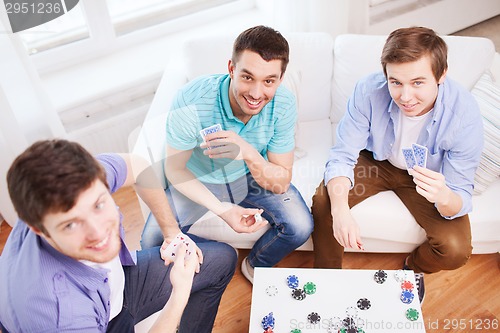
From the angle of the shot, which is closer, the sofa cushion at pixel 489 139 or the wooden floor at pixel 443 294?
the sofa cushion at pixel 489 139

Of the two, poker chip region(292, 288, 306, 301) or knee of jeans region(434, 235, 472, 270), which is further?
knee of jeans region(434, 235, 472, 270)

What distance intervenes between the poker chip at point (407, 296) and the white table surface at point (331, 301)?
A: 0.04 ft

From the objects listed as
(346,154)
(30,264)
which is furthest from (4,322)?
(346,154)

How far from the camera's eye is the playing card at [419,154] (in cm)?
167

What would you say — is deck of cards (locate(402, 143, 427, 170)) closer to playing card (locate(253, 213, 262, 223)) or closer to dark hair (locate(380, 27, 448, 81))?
dark hair (locate(380, 27, 448, 81))

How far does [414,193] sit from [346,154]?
1.04 ft

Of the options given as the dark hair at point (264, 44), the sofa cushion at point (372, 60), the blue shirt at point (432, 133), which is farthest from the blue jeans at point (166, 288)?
the sofa cushion at point (372, 60)

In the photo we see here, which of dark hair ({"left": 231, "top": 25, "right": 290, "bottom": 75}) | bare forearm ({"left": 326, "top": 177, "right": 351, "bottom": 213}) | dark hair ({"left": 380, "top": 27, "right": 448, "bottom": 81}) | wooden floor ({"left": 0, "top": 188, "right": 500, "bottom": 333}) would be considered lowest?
wooden floor ({"left": 0, "top": 188, "right": 500, "bottom": 333})

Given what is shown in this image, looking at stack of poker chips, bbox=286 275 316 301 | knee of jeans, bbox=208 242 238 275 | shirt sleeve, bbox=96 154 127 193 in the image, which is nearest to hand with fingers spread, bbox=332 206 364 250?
stack of poker chips, bbox=286 275 316 301

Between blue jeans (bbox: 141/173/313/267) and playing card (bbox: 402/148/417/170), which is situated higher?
playing card (bbox: 402/148/417/170)

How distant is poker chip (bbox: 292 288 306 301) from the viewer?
1643mm

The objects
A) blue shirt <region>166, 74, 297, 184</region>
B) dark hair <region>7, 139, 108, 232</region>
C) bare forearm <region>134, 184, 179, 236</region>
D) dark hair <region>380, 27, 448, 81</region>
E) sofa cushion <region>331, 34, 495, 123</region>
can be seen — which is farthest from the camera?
sofa cushion <region>331, 34, 495, 123</region>

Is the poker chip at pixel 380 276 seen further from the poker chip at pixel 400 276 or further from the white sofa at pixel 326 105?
the white sofa at pixel 326 105

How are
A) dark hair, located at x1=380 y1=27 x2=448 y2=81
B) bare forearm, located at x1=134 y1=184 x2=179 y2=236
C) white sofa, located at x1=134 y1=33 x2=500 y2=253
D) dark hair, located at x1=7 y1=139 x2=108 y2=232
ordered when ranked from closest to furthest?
1. dark hair, located at x1=7 y1=139 x2=108 y2=232
2. dark hair, located at x1=380 y1=27 x2=448 y2=81
3. bare forearm, located at x1=134 y1=184 x2=179 y2=236
4. white sofa, located at x1=134 y1=33 x2=500 y2=253
